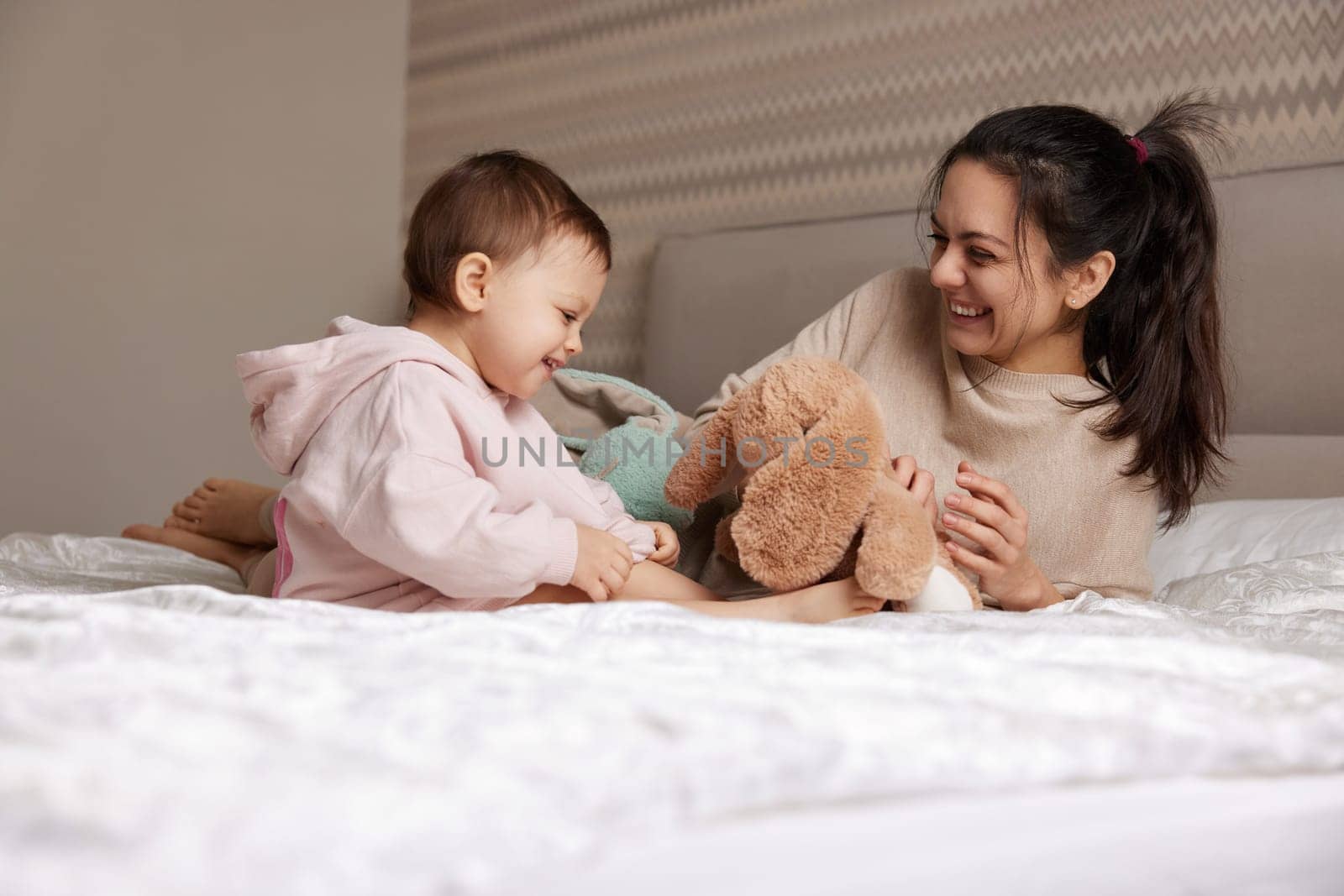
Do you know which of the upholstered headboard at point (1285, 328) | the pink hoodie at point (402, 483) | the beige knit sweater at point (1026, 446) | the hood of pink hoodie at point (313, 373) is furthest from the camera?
the upholstered headboard at point (1285, 328)

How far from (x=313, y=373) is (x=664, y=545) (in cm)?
45

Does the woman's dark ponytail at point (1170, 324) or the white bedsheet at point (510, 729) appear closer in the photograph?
the white bedsheet at point (510, 729)

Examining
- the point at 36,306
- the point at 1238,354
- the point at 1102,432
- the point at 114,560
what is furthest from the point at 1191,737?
the point at 36,306

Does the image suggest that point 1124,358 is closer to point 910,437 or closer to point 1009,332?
point 1009,332

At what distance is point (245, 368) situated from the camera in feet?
3.90

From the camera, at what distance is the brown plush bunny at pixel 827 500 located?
106 cm

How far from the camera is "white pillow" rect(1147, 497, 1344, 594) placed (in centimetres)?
149

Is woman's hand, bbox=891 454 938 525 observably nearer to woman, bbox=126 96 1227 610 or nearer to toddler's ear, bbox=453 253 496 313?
woman, bbox=126 96 1227 610

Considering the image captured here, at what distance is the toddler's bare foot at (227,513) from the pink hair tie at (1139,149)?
55.4 inches

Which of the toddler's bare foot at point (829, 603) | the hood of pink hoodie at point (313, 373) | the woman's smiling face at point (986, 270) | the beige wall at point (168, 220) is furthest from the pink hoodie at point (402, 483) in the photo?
the beige wall at point (168, 220)

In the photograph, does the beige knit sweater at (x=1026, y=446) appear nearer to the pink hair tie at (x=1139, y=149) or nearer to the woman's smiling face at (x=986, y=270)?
the woman's smiling face at (x=986, y=270)

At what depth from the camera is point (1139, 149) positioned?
1481 millimetres

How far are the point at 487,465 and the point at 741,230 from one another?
1.42 meters

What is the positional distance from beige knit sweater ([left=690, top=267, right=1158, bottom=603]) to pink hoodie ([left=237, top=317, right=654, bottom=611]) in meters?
0.32
